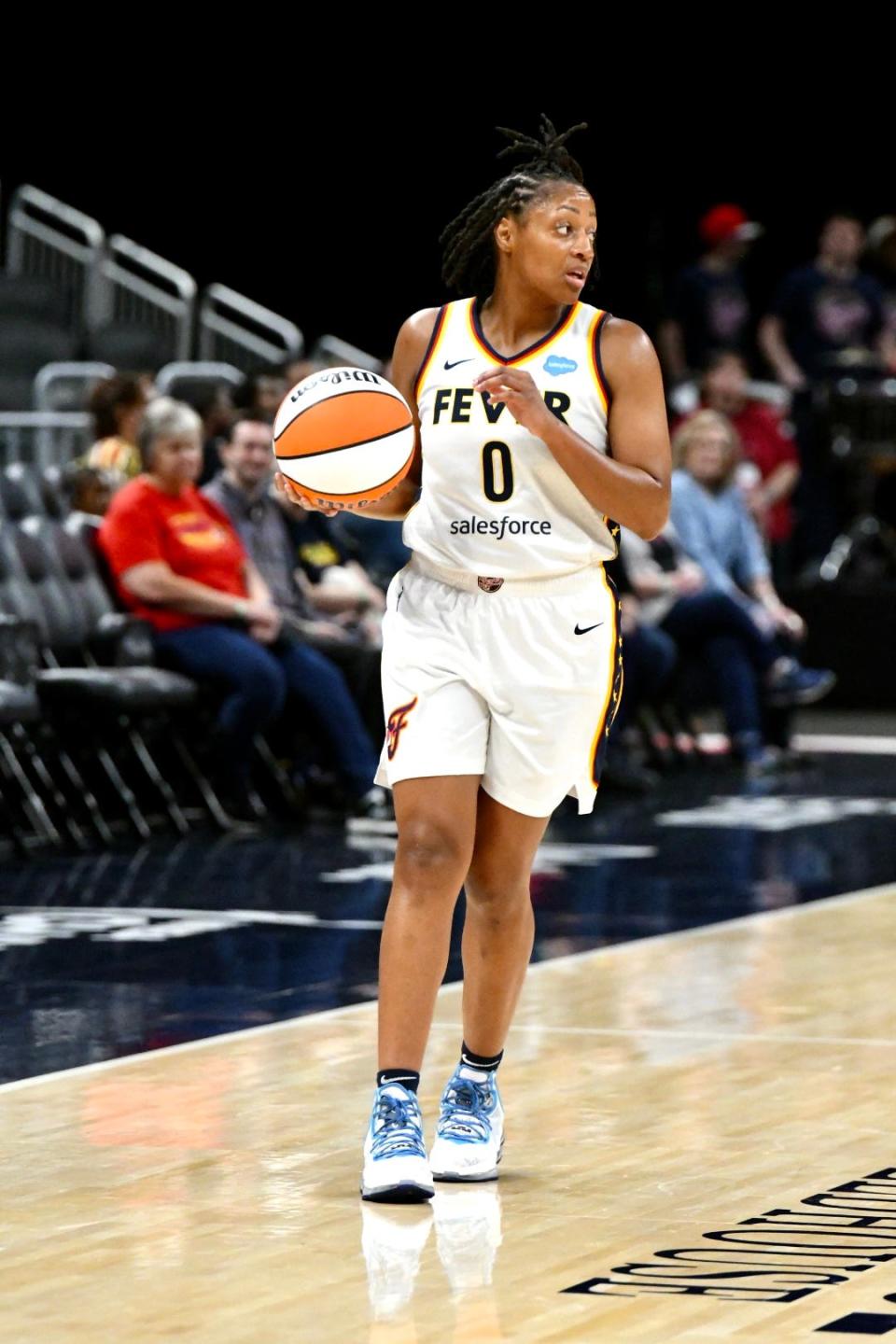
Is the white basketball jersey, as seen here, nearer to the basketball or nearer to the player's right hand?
the basketball

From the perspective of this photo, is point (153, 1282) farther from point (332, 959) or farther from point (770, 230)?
point (770, 230)

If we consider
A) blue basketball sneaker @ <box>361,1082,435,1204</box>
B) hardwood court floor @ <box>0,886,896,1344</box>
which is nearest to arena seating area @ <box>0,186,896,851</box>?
hardwood court floor @ <box>0,886,896,1344</box>

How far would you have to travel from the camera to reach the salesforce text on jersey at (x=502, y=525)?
4441 millimetres

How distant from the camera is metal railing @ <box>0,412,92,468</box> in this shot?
11.7m

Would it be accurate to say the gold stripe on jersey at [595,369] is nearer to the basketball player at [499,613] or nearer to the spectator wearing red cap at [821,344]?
the basketball player at [499,613]

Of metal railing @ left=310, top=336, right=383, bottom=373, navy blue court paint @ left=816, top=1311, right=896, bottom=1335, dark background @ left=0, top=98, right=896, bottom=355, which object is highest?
dark background @ left=0, top=98, right=896, bottom=355

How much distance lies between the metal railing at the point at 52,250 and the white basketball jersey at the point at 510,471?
428 inches

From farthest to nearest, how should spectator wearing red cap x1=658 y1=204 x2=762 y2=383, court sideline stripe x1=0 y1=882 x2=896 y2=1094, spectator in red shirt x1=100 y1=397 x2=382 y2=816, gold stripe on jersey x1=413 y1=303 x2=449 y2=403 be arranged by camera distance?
spectator wearing red cap x1=658 y1=204 x2=762 y2=383, spectator in red shirt x1=100 y1=397 x2=382 y2=816, court sideline stripe x1=0 y1=882 x2=896 y2=1094, gold stripe on jersey x1=413 y1=303 x2=449 y2=403

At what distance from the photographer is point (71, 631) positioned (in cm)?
940

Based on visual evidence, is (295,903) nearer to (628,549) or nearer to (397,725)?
(397,725)

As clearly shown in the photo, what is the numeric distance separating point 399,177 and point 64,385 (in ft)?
16.1

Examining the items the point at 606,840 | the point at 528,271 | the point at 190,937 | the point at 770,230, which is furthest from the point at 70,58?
the point at 528,271

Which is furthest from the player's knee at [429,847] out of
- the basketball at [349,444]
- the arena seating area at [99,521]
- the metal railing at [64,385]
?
the metal railing at [64,385]

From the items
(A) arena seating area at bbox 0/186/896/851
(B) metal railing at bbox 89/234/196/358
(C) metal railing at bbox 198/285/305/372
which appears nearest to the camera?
(A) arena seating area at bbox 0/186/896/851
